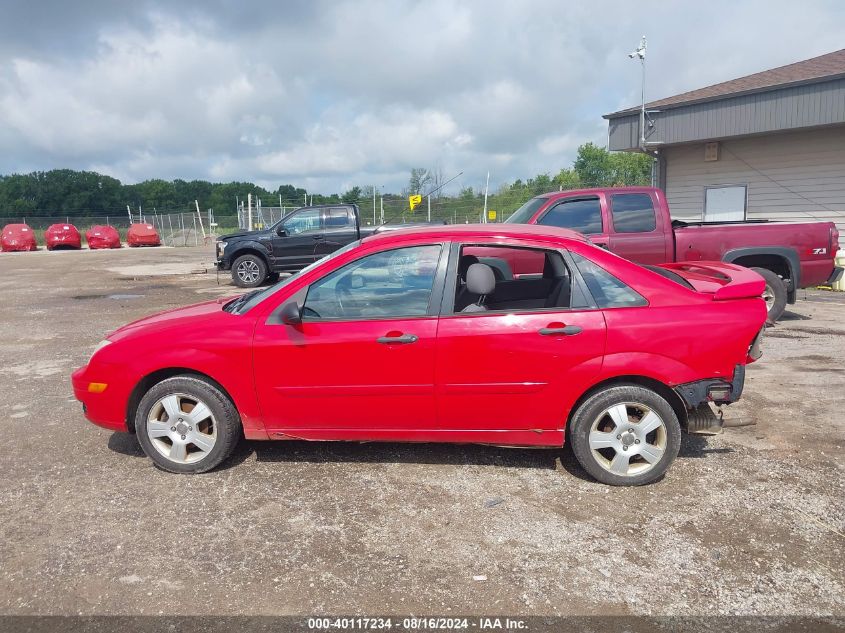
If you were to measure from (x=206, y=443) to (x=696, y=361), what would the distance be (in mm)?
3099

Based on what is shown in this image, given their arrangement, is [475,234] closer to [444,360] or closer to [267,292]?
[444,360]

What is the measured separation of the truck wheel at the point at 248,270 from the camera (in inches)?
568

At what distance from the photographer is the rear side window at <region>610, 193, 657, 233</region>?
7961 millimetres

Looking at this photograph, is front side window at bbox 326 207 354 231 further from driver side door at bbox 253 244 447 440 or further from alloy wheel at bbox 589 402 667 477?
alloy wheel at bbox 589 402 667 477

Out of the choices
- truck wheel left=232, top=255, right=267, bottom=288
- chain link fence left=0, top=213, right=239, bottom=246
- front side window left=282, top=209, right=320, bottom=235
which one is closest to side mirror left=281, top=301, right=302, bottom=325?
front side window left=282, top=209, right=320, bottom=235

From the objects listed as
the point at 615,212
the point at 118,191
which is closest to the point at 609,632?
the point at 615,212

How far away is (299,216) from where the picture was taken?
14.5 metres

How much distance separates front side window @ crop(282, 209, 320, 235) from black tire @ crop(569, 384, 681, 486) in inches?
454

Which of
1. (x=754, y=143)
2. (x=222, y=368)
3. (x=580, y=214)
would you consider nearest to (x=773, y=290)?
(x=580, y=214)

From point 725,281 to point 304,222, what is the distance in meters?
11.7

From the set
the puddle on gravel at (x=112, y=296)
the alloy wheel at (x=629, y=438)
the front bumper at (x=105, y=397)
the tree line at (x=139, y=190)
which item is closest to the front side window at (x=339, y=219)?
the puddle on gravel at (x=112, y=296)

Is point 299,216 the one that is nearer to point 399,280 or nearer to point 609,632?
point 399,280

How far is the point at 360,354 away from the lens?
375cm

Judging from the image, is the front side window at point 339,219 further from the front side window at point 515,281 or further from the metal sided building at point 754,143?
the front side window at point 515,281
